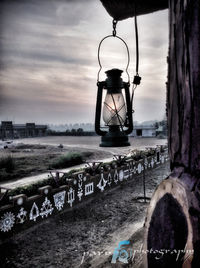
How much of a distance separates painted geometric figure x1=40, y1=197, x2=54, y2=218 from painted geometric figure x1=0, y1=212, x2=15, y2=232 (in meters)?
0.89

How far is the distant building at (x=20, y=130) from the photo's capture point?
2875cm

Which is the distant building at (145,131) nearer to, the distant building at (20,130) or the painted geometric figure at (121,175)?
the distant building at (20,130)

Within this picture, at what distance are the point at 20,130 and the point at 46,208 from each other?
32731 millimetres

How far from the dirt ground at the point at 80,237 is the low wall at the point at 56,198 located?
0.23m

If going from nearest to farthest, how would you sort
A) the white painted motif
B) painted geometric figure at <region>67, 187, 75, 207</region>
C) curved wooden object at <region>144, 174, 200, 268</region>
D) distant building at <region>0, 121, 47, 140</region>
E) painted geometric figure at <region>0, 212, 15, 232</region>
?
1. curved wooden object at <region>144, 174, 200, 268</region>
2. painted geometric figure at <region>0, 212, 15, 232</region>
3. painted geometric figure at <region>67, 187, 75, 207</region>
4. the white painted motif
5. distant building at <region>0, 121, 47, 140</region>

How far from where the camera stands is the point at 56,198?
5.82 meters

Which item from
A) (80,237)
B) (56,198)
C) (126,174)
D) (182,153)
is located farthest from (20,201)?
(126,174)

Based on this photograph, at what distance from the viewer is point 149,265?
90 cm

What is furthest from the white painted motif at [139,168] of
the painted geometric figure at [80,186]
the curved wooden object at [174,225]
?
the curved wooden object at [174,225]

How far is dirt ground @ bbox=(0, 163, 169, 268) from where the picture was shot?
398 cm

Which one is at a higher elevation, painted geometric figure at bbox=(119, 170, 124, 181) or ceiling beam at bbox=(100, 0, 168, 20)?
ceiling beam at bbox=(100, 0, 168, 20)

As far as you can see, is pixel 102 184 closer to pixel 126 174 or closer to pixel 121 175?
pixel 121 175

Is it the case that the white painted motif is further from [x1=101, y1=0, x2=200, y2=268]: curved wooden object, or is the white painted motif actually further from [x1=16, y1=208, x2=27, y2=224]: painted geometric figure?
[x1=101, y1=0, x2=200, y2=268]: curved wooden object

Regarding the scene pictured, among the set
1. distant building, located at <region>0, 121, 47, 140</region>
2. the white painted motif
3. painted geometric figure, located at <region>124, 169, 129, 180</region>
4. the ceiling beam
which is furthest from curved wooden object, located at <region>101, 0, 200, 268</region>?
distant building, located at <region>0, 121, 47, 140</region>
